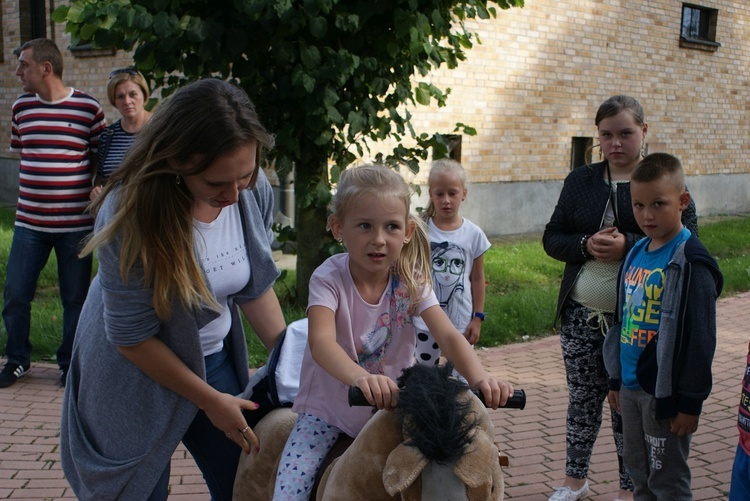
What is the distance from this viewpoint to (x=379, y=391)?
214cm

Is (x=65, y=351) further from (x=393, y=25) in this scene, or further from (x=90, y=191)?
(x=393, y=25)

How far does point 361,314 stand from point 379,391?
569 millimetres

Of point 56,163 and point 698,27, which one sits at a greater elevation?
point 698,27

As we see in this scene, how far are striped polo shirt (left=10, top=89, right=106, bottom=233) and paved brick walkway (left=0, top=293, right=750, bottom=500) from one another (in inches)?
48.8

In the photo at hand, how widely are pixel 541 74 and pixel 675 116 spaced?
4.01 metres

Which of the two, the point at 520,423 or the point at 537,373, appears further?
the point at 537,373

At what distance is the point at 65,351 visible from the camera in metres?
5.73

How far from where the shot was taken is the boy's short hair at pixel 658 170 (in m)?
3.28

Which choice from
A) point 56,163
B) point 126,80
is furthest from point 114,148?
point 126,80

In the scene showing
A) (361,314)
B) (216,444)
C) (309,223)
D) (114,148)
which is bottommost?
(216,444)

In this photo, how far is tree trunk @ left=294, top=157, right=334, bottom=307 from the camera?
679 centimetres

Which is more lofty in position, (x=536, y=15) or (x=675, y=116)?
(x=536, y=15)

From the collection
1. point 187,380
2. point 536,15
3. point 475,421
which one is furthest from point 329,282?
point 536,15

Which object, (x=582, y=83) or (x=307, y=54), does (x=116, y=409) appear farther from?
(x=582, y=83)
